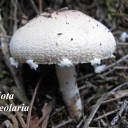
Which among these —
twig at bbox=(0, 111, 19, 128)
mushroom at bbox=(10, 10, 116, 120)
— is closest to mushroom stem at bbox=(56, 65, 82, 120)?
mushroom at bbox=(10, 10, 116, 120)

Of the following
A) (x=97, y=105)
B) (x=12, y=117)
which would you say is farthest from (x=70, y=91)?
(x=12, y=117)

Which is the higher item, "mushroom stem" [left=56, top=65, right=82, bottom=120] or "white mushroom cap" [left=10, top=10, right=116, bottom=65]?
"white mushroom cap" [left=10, top=10, right=116, bottom=65]

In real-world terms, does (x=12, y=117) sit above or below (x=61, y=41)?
below

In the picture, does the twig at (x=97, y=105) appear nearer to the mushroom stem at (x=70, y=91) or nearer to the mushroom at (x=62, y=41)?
the mushroom stem at (x=70, y=91)

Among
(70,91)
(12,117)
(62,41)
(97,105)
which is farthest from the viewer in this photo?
(70,91)

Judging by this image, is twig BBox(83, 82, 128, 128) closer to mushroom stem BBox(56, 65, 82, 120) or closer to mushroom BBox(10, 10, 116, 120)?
mushroom stem BBox(56, 65, 82, 120)

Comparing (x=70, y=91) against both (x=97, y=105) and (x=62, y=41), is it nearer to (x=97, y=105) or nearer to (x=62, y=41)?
(x=97, y=105)

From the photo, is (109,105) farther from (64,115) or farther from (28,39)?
(28,39)
